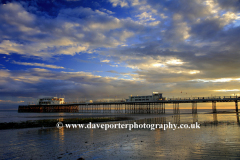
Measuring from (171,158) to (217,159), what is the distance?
104 inches

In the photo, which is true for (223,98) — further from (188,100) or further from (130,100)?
(130,100)

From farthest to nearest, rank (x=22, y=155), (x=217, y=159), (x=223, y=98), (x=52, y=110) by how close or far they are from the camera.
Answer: (x=52, y=110) → (x=223, y=98) → (x=22, y=155) → (x=217, y=159)

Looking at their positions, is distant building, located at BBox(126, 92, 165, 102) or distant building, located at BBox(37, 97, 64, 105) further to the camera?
distant building, located at BBox(37, 97, 64, 105)

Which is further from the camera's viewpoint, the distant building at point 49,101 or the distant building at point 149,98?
the distant building at point 49,101

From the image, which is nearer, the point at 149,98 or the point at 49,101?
the point at 149,98

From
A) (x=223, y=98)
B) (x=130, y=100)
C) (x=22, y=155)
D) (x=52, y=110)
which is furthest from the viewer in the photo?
(x=52, y=110)

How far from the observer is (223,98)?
258 feet

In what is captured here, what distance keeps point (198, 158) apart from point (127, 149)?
16.0ft

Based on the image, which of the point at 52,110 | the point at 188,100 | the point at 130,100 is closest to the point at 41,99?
the point at 52,110

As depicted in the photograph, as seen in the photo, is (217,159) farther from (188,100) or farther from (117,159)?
(188,100)

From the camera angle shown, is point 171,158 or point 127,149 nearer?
point 171,158

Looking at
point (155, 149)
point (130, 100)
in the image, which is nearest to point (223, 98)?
point (130, 100)

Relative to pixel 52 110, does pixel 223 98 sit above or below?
above

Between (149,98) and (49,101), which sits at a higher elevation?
(149,98)
